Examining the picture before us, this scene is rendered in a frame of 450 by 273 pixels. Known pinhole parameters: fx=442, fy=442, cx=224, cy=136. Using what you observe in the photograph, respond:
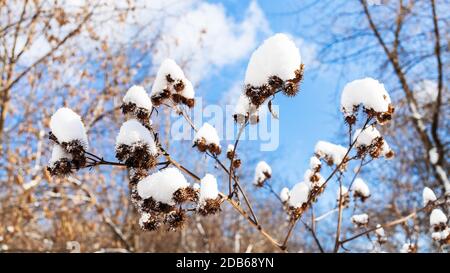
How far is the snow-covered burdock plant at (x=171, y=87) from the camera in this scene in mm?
1983

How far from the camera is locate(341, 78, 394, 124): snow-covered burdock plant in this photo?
1922 mm

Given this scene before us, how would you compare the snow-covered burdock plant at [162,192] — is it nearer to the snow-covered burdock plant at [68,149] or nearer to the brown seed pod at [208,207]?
the brown seed pod at [208,207]

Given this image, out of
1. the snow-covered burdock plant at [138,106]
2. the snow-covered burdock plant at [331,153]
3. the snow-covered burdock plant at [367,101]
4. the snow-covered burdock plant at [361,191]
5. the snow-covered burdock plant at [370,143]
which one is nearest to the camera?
the snow-covered burdock plant at [138,106]

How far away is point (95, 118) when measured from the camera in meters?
7.95

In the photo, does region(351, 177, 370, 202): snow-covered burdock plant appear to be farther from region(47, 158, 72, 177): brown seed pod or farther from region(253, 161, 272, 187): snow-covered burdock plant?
region(47, 158, 72, 177): brown seed pod

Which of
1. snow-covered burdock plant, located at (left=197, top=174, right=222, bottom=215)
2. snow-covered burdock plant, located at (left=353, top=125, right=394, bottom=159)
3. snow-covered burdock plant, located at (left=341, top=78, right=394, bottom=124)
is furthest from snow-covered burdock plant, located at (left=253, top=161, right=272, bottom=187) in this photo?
snow-covered burdock plant, located at (left=197, top=174, right=222, bottom=215)

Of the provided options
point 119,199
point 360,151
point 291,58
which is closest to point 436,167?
point 360,151

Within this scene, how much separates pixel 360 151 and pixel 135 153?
1161 millimetres

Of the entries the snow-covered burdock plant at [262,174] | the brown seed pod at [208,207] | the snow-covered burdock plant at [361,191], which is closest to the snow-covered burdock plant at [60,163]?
the brown seed pod at [208,207]

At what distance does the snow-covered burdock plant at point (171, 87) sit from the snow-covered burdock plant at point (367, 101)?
714 millimetres

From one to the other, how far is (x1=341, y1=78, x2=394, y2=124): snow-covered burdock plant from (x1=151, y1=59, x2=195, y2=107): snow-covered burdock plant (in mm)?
714

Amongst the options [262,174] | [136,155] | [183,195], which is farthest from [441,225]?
[136,155]
